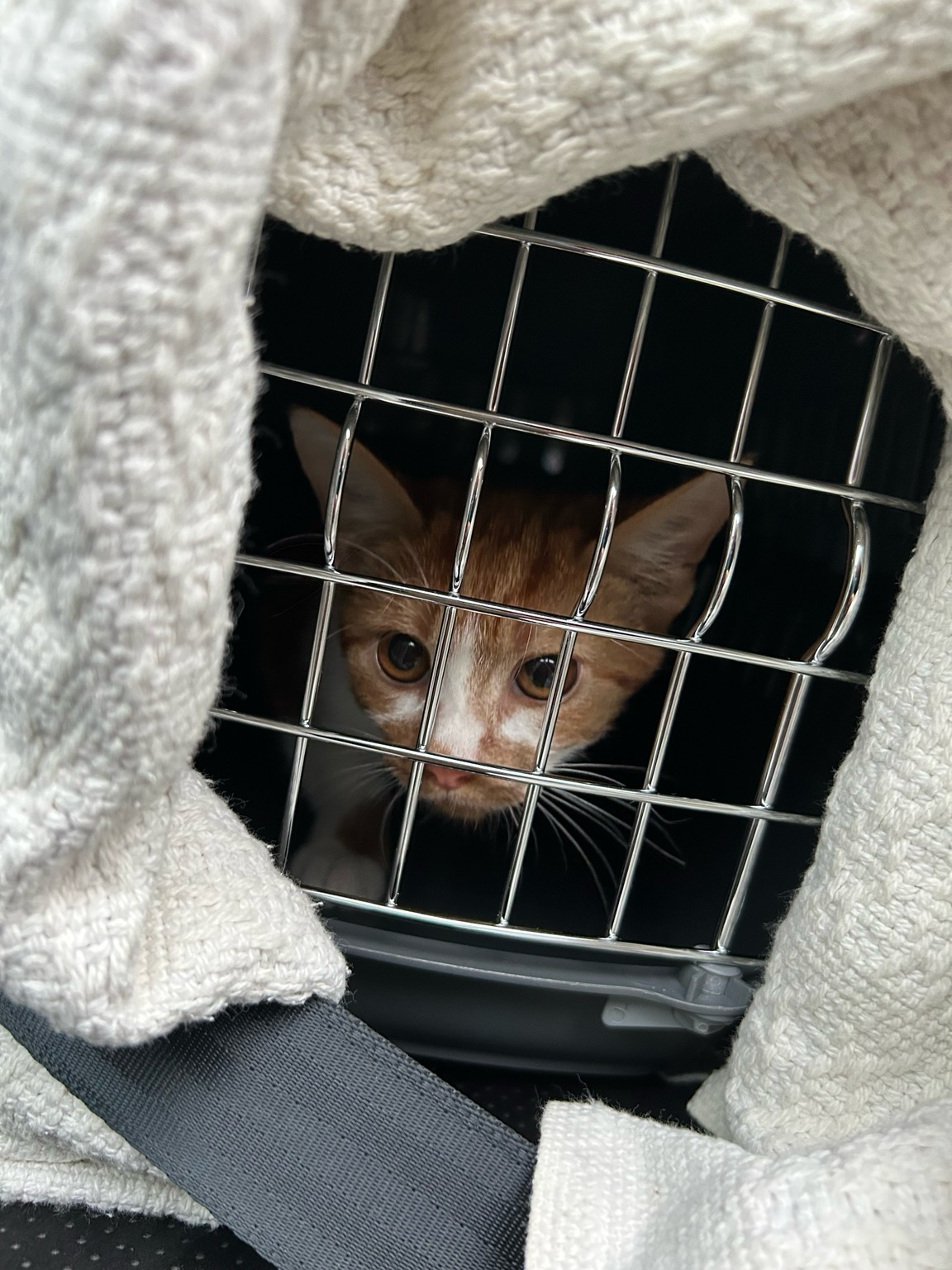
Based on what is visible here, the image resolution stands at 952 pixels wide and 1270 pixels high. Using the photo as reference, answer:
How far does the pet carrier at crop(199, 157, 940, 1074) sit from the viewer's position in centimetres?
70

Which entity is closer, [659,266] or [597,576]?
[659,266]

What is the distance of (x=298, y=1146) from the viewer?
57 centimetres

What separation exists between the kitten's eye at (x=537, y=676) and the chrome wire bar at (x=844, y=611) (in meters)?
0.37

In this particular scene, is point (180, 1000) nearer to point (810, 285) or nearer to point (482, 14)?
point (482, 14)

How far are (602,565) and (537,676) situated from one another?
0.41m

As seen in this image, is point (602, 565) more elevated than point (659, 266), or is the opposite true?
point (659, 266)

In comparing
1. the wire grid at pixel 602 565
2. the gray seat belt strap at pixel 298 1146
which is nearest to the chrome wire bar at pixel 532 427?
the wire grid at pixel 602 565

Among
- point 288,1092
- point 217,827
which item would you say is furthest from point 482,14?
point 288,1092

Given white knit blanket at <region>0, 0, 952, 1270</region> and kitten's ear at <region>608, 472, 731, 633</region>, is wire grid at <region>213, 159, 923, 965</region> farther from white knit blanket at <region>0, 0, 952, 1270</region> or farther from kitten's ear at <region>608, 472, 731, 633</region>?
kitten's ear at <region>608, 472, 731, 633</region>

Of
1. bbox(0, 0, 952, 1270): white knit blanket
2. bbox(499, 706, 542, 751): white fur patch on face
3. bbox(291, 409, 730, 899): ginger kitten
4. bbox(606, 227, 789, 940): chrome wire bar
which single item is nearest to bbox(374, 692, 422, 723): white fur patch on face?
bbox(291, 409, 730, 899): ginger kitten

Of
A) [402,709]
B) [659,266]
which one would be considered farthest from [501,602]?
[659,266]

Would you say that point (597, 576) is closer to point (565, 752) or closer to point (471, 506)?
point (471, 506)

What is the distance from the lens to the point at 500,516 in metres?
1.22

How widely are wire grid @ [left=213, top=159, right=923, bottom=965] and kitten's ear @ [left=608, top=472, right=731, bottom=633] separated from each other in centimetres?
24
